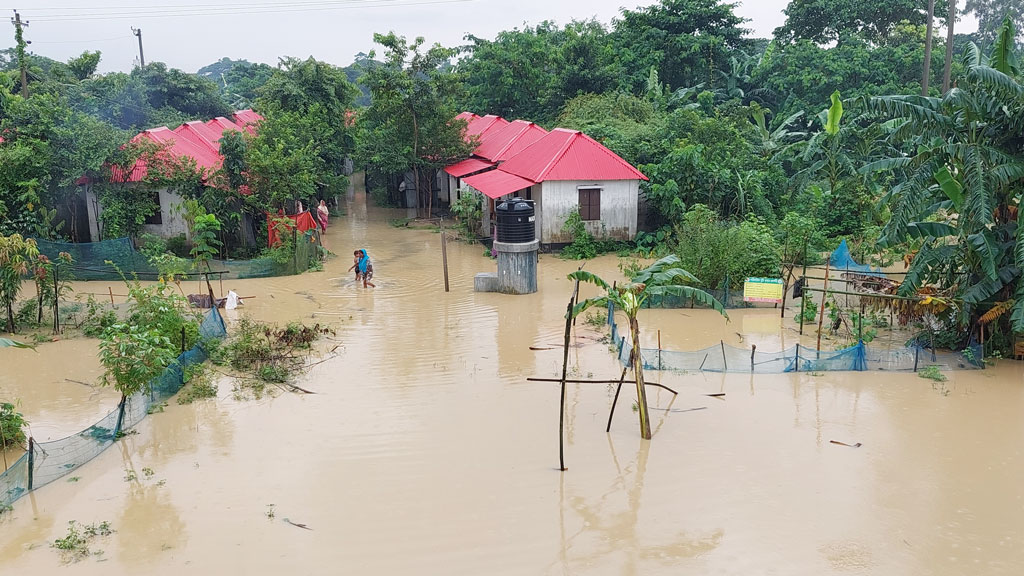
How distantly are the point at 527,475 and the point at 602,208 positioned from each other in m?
13.7

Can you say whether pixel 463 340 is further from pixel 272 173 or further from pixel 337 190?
pixel 337 190

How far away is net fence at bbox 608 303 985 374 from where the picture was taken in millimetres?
12469

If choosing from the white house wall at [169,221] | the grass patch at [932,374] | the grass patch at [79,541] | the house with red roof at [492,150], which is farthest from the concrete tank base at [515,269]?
the grass patch at [79,541]

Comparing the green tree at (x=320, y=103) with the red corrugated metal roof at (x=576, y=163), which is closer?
the red corrugated metal roof at (x=576, y=163)

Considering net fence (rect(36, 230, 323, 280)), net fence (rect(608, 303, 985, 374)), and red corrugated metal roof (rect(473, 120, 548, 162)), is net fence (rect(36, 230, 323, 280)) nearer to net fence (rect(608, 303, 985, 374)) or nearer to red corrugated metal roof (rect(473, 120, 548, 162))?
net fence (rect(608, 303, 985, 374))

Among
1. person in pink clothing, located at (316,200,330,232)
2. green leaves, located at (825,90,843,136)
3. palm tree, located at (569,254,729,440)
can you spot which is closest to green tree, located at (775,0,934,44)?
green leaves, located at (825,90,843,136)

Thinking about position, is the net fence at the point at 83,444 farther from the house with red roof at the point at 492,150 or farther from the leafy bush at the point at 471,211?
the house with red roof at the point at 492,150

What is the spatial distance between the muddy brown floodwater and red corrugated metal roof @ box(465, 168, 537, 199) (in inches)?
328

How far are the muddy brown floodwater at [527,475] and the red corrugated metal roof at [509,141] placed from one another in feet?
45.3

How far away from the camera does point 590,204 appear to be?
21.9 meters

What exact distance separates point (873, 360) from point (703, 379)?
288 centimetres

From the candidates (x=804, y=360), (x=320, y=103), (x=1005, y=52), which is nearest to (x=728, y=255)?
(x=804, y=360)

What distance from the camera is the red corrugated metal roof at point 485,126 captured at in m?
31.2

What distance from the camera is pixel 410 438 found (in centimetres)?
1014
